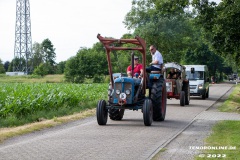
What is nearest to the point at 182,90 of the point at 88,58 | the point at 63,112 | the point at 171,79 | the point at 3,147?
the point at 171,79

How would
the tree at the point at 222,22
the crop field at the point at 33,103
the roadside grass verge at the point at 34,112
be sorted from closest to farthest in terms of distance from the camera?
the roadside grass verge at the point at 34,112 < the crop field at the point at 33,103 < the tree at the point at 222,22

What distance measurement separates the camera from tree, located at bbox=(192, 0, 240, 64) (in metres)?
26.0

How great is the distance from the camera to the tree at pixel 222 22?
85.2 feet

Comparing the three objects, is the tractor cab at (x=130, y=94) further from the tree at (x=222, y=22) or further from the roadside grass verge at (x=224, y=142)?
the tree at (x=222, y=22)

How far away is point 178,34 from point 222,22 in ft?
90.9

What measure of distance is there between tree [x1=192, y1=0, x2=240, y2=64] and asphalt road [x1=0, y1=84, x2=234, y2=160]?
34.6 ft

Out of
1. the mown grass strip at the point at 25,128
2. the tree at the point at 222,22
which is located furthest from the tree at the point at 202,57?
the mown grass strip at the point at 25,128

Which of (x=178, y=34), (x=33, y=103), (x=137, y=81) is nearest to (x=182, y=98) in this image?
(x=33, y=103)

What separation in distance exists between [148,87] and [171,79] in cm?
1053

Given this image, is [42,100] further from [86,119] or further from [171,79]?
[171,79]

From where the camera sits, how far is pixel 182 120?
1841 centimetres

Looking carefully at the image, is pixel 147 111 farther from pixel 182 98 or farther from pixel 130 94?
pixel 182 98

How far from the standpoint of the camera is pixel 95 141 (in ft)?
40.7

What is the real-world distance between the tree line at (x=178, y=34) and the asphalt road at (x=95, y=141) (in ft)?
8.37
